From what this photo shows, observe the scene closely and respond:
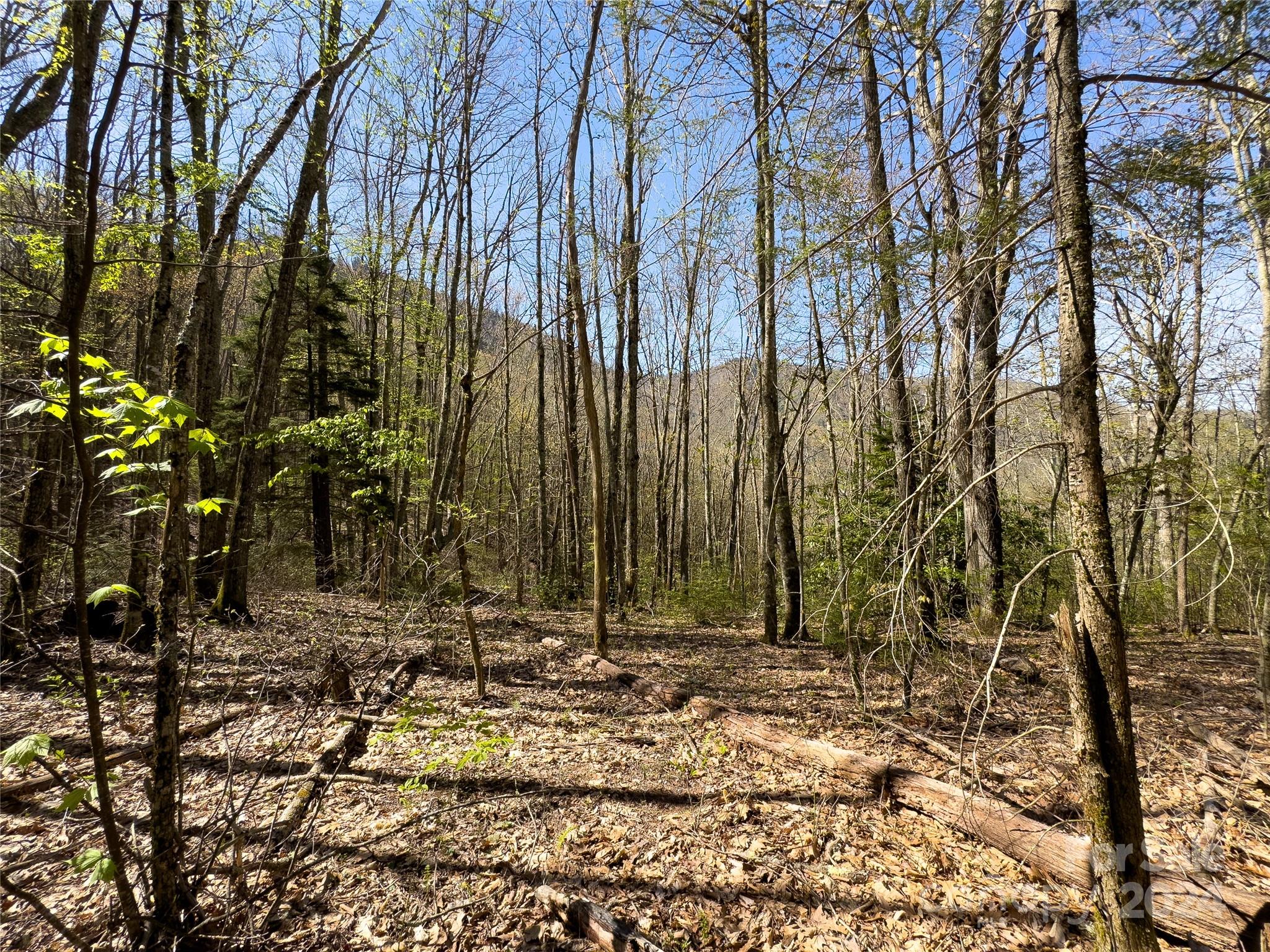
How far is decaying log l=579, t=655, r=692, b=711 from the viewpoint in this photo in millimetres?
5777

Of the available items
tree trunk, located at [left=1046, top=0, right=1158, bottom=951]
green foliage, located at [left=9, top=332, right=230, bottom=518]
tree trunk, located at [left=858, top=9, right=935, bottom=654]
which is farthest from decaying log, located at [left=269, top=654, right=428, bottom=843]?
tree trunk, located at [left=1046, top=0, right=1158, bottom=951]

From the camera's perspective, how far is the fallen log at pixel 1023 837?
233cm

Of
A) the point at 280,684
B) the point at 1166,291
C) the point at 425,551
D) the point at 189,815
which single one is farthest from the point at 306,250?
the point at 1166,291

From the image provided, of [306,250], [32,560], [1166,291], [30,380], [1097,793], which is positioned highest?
[306,250]

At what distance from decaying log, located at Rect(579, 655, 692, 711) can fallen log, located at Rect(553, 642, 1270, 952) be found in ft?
2.60

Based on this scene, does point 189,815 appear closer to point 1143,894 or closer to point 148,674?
point 148,674

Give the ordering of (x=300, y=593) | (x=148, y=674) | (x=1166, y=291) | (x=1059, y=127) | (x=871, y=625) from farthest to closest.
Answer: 1. (x=300, y=593)
2. (x=148, y=674)
3. (x=871, y=625)
4. (x=1166, y=291)
5. (x=1059, y=127)

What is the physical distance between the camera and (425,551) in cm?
614

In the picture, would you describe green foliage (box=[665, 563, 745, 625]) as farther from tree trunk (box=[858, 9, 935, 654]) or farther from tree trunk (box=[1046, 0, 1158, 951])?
tree trunk (box=[1046, 0, 1158, 951])

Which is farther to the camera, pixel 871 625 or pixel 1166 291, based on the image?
pixel 871 625

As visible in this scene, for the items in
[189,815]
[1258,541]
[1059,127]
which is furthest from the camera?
[1258,541]

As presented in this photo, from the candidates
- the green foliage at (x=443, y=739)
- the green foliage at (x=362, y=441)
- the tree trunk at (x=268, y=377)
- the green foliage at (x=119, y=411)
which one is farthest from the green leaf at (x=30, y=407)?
the green foliage at (x=362, y=441)

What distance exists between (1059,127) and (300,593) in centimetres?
1342

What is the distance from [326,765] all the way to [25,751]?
9.17ft
